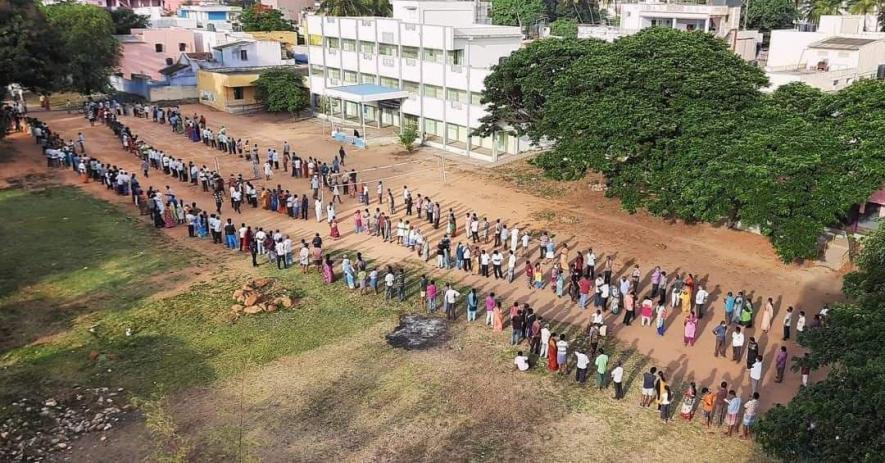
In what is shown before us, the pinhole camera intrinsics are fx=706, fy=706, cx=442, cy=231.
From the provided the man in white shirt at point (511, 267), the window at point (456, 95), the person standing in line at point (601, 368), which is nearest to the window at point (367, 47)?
the window at point (456, 95)

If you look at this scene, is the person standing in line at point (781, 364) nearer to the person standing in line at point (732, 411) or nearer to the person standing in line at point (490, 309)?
the person standing in line at point (732, 411)

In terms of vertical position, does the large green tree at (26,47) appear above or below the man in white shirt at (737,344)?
above

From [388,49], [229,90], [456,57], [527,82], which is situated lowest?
[229,90]

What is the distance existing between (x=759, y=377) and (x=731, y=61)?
14.5 metres

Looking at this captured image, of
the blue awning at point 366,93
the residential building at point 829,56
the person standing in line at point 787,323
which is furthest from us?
the blue awning at point 366,93

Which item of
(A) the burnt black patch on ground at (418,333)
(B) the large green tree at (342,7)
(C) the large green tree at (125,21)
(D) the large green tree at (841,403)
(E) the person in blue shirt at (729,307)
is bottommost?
(A) the burnt black patch on ground at (418,333)

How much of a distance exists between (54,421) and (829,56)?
39.2 m

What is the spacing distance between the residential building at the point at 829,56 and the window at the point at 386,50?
67.5ft

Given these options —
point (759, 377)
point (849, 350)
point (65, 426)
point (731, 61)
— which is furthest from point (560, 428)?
point (731, 61)

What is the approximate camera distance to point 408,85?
4147 centimetres

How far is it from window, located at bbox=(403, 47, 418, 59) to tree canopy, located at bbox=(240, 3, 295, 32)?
34858 mm

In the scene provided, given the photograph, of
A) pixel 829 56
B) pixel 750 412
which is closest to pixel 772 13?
pixel 829 56

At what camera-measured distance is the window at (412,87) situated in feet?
133

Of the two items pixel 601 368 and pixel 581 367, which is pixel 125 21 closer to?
pixel 581 367
